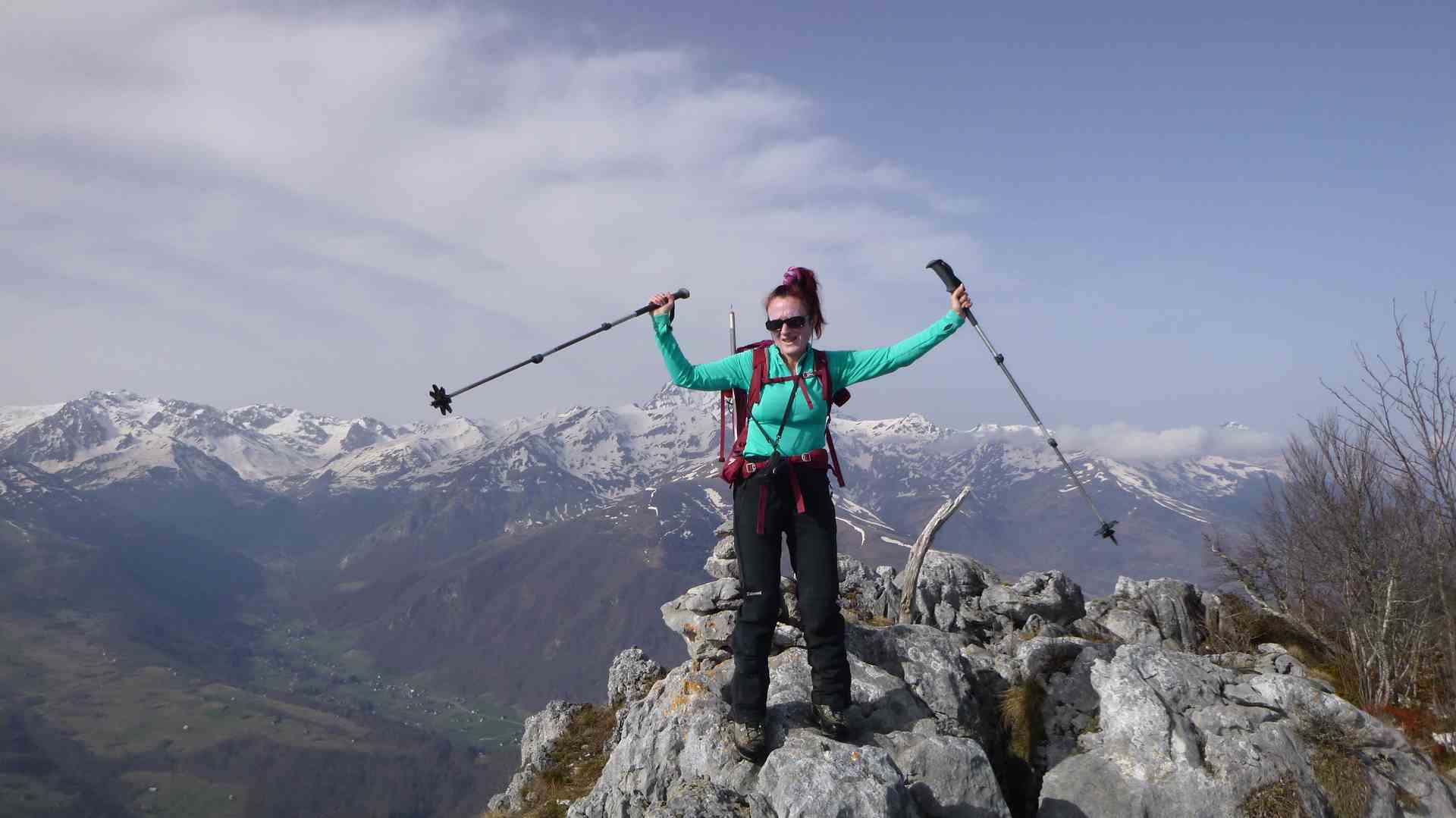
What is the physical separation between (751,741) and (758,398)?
4.27 metres

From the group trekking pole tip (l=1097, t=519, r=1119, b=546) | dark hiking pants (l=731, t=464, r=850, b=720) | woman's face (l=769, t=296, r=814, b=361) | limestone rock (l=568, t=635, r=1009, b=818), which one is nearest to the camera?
A: limestone rock (l=568, t=635, r=1009, b=818)

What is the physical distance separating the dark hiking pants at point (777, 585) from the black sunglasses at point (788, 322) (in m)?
1.81

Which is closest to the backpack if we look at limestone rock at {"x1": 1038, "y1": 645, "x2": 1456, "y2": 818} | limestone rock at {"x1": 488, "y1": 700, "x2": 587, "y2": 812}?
limestone rock at {"x1": 1038, "y1": 645, "x2": 1456, "y2": 818}

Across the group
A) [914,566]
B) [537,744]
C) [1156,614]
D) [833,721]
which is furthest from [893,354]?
[537,744]

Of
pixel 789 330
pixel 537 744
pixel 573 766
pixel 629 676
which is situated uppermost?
pixel 789 330

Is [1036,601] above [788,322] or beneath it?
beneath

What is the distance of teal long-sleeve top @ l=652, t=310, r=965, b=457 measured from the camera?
10156 mm

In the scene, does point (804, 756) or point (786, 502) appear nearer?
point (804, 756)

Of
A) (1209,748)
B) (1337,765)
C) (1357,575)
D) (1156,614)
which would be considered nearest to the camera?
(1209,748)

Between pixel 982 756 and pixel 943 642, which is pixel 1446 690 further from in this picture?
pixel 982 756

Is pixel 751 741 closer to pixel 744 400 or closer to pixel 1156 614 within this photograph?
pixel 744 400

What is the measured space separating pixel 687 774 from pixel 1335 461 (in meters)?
23.1

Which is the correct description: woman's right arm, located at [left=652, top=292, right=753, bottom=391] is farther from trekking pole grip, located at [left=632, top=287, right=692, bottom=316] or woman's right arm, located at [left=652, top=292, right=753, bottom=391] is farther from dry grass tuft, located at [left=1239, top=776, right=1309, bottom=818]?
dry grass tuft, located at [left=1239, top=776, right=1309, bottom=818]

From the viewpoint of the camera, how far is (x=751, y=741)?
9.66 meters
